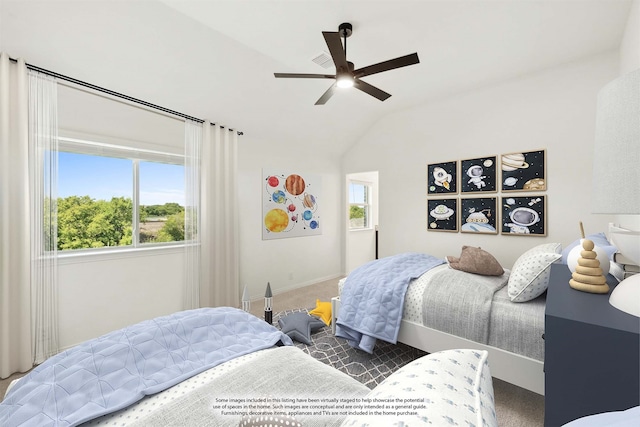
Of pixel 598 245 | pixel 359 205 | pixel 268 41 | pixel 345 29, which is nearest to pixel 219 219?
pixel 268 41

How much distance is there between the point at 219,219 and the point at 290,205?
1.23 m

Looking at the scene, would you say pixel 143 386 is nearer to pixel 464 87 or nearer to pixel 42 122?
pixel 42 122

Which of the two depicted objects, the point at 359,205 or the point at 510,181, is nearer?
the point at 510,181

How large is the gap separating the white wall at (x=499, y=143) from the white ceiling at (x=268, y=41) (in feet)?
0.79

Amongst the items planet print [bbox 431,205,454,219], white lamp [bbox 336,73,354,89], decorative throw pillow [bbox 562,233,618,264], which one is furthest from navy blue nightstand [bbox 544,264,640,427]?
planet print [bbox 431,205,454,219]

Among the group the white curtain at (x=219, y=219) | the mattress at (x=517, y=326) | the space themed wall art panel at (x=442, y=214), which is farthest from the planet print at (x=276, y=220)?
the mattress at (x=517, y=326)

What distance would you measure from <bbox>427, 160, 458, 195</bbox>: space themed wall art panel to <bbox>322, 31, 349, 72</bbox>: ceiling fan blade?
7.50ft

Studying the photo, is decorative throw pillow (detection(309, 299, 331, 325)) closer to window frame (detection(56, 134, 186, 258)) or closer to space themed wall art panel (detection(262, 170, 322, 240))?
space themed wall art panel (detection(262, 170, 322, 240))

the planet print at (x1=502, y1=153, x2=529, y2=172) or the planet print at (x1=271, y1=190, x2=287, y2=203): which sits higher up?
the planet print at (x1=502, y1=153, x2=529, y2=172)

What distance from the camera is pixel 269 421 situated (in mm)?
621

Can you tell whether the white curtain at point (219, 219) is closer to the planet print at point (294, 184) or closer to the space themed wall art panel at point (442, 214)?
the planet print at point (294, 184)

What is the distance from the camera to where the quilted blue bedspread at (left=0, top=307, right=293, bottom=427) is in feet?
2.63

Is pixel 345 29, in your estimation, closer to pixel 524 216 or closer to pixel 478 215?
pixel 478 215

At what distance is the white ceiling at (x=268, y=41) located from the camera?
2021 millimetres
